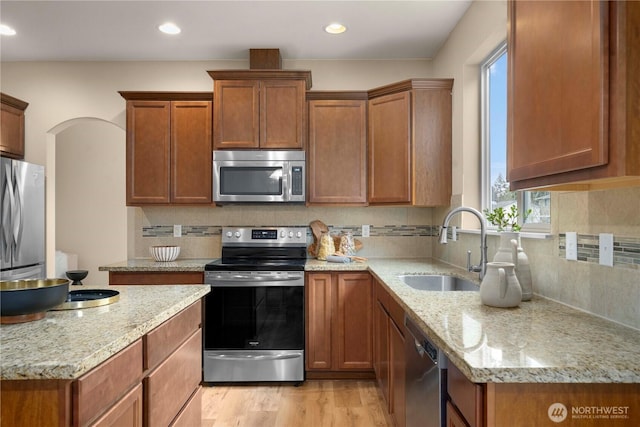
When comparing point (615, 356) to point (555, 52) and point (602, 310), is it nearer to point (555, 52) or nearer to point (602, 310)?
point (602, 310)

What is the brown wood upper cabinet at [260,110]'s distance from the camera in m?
3.42

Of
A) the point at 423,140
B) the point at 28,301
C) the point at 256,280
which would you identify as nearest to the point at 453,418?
the point at 28,301

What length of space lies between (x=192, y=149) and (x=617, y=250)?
9.82 ft

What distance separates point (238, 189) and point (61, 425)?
252cm

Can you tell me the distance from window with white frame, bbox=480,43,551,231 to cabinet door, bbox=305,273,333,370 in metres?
1.30

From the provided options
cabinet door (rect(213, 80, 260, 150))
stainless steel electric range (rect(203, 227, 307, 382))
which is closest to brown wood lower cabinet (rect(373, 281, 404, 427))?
stainless steel electric range (rect(203, 227, 307, 382))

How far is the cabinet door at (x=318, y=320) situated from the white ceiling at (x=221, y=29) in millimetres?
1873

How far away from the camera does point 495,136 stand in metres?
2.86

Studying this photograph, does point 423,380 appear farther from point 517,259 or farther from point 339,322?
point 339,322

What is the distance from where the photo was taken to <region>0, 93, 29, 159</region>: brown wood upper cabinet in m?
3.60

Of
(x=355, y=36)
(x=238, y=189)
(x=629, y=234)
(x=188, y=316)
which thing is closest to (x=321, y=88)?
(x=355, y=36)

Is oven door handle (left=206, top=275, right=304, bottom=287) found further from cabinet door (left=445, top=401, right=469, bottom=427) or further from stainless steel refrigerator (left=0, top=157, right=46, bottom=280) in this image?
cabinet door (left=445, top=401, right=469, bottom=427)

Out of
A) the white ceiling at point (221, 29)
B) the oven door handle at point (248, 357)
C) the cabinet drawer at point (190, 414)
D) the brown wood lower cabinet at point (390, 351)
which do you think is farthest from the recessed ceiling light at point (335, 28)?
the cabinet drawer at point (190, 414)

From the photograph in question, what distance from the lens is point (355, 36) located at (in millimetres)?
3338
